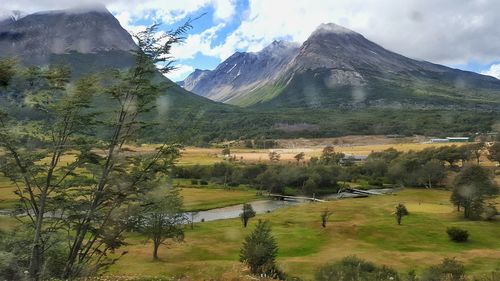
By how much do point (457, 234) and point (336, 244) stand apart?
17590 millimetres

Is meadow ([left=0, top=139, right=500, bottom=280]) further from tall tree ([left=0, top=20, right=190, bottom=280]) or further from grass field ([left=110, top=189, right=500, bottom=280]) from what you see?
tall tree ([left=0, top=20, right=190, bottom=280])

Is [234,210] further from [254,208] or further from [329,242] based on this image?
[329,242]

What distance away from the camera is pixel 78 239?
14.6 metres

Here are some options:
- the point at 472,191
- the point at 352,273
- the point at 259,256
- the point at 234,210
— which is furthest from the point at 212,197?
the point at 352,273

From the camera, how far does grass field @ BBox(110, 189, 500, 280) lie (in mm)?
49438

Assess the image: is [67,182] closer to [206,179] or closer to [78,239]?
[78,239]

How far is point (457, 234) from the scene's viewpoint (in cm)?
6588

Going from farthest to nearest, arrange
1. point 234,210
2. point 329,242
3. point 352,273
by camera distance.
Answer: point 234,210 < point 329,242 < point 352,273

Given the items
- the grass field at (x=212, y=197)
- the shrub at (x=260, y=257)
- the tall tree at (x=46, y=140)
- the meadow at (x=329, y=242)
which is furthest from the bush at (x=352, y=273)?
the grass field at (x=212, y=197)

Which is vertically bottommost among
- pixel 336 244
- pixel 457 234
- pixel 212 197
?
pixel 336 244

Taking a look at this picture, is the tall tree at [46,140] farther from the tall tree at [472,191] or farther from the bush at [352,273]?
the tall tree at [472,191]

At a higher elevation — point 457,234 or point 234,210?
point 457,234

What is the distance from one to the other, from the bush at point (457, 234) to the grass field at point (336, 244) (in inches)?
45.7

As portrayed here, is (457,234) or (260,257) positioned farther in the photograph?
(457,234)
